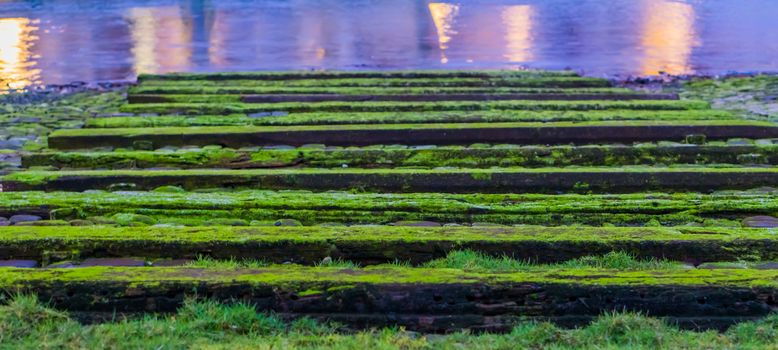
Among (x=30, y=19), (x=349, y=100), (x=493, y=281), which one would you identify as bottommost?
(x=30, y=19)

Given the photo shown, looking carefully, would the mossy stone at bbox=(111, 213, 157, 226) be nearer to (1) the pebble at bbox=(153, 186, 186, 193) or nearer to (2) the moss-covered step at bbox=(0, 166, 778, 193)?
(1) the pebble at bbox=(153, 186, 186, 193)

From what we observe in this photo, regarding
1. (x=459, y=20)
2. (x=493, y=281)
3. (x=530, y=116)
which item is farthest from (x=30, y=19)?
(x=493, y=281)

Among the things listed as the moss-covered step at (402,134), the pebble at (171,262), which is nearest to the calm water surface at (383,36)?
the moss-covered step at (402,134)

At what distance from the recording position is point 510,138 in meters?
7.00

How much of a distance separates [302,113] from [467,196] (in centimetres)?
323

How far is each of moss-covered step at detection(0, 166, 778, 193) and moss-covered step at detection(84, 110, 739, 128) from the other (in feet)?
6.10

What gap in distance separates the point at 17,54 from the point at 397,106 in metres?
10.3

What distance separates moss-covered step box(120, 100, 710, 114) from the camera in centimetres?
817

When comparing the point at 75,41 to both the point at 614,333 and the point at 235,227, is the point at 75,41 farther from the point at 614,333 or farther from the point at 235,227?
the point at 614,333

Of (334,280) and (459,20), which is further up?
(334,280)

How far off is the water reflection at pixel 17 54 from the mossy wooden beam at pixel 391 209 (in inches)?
299

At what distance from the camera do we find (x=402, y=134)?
7.01m

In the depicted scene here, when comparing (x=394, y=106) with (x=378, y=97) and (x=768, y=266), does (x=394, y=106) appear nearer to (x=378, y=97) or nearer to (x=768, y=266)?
A: (x=378, y=97)

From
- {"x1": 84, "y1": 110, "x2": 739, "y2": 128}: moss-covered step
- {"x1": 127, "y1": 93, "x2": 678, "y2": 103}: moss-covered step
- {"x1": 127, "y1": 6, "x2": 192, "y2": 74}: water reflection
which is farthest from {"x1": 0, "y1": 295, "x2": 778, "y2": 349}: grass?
{"x1": 127, "y1": 6, "x2": 192, "y2": 74}: water reflection
